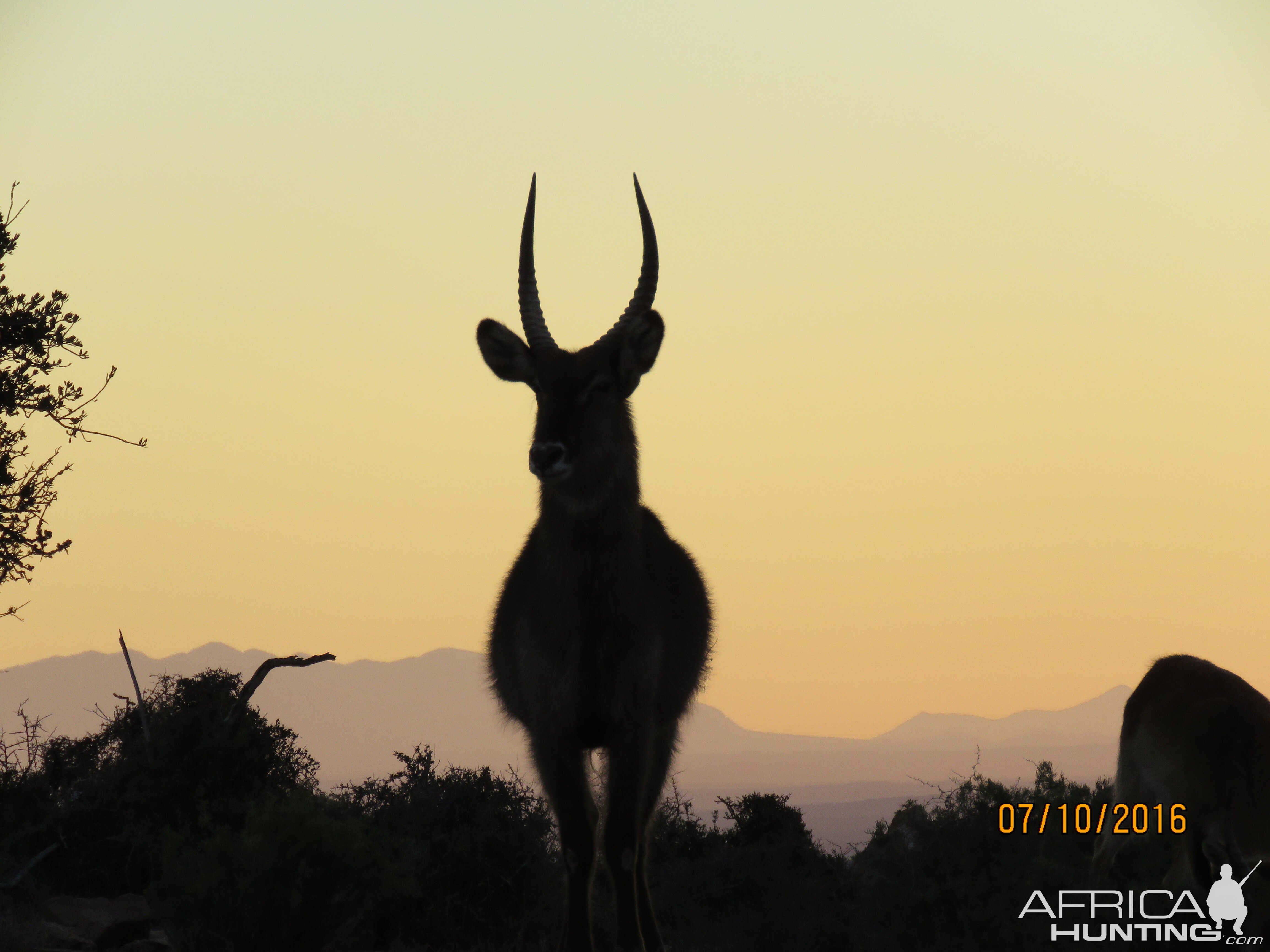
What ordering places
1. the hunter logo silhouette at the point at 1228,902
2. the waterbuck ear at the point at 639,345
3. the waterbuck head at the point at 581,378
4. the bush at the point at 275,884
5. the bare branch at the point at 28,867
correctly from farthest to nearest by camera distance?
1. the bare branch at the point at 28,867
2. the hunter logo silhouette at the point at 1228,902
3. the bush at the point at 275,884
4. the waterbuck ear at the point at 639,345
5. the waterbuck head at the point at 581,378

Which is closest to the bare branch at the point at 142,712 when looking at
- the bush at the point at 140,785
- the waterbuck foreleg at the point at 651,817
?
the bush at the point at 140,785

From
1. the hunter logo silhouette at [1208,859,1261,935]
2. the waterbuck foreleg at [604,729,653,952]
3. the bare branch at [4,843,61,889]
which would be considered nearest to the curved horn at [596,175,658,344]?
the waterbuck foreleg at [604,729,653,952]

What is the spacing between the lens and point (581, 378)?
7.08 metres

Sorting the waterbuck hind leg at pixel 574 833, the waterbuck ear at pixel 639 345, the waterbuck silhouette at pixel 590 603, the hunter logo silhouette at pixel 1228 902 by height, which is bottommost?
the hunter logo silhouette at pixel 1228 902

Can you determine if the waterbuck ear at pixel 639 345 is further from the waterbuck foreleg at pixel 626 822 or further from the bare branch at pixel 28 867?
the bare branch at pixel 28 867

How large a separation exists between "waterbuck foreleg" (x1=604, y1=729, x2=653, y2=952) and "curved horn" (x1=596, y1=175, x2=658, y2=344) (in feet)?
8.09

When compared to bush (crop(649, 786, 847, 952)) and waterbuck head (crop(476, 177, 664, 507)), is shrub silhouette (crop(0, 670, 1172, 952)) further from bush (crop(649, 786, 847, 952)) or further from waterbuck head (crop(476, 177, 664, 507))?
waterbuck head (crop(476, 177, 664, 507))

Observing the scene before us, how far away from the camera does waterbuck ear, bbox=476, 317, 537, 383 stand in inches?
297

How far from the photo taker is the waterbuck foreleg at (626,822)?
6.94 metres

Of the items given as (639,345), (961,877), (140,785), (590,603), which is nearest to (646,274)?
(639,345)

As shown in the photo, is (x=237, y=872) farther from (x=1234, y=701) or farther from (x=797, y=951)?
(x=1234, y=701)

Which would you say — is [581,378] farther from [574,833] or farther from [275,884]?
[275,884]

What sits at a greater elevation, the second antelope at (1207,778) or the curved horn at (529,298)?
the curved horn at (529,298)

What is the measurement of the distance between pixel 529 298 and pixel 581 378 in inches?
32.1
